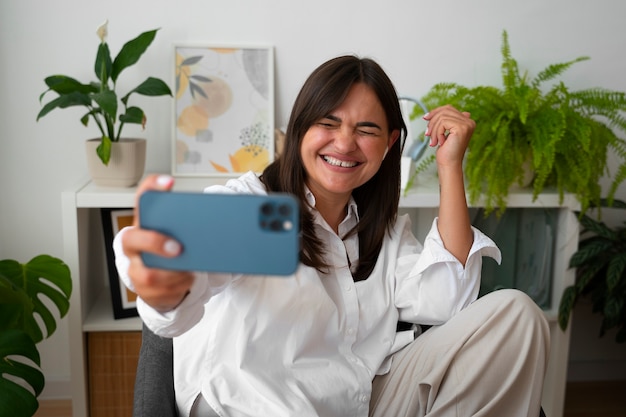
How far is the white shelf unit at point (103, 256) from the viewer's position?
6.81ft

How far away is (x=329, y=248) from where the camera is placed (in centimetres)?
155

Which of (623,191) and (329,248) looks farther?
(623,191)

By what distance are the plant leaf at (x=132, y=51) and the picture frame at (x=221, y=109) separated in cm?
20

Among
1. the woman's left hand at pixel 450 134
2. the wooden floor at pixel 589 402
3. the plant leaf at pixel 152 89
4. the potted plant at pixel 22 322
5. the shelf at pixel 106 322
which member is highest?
the plant leaf at pixel 152 89

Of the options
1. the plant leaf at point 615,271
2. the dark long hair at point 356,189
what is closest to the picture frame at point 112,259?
the dark long hair at point 356,189

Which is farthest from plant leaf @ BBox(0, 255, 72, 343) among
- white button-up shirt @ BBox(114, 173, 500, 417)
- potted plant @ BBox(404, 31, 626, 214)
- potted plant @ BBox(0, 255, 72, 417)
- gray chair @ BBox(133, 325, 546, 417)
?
potted plant @ BBox(404, 31, 626, 214)

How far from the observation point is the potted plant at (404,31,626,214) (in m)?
2.15

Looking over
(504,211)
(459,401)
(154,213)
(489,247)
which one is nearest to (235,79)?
(504,211)

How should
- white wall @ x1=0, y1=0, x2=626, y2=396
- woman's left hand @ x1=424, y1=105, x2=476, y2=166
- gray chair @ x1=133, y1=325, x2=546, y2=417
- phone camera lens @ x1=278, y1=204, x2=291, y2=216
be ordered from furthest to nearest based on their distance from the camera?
white wall @ x1=0, y1=0, x2=626, y2=396, woman's left hand @ x1=424, y1=105, x2=476, y2=166, gray chair @ x1=133, y1=325, x2=546, y2=417, phone camera lens @ x1=278, y1=204, x2=291, y2=216

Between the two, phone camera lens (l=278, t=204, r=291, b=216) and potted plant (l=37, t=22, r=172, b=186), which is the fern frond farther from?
phone camera lens (l=278, t=204, r=291, b=216)

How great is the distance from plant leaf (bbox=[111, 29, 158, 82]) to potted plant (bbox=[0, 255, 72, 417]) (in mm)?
591

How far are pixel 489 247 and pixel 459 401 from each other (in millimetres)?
336

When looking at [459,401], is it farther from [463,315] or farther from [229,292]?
[229,292]

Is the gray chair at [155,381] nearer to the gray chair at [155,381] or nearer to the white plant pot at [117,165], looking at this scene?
the gray chair at [155,381]
